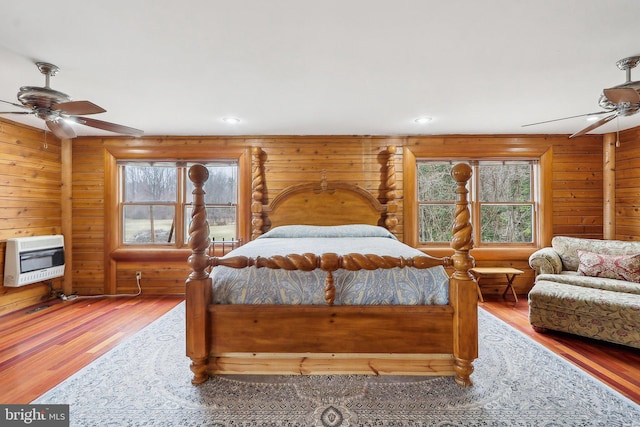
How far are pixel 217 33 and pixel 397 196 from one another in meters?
2.94

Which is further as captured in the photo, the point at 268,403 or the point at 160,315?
the point at 160,315

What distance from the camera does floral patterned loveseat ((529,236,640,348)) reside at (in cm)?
230

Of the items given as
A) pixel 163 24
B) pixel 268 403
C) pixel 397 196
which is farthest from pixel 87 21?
pixel 397 196

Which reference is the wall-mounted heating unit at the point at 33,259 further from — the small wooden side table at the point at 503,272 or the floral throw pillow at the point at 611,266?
the floral throw pillow at the point at 611,266

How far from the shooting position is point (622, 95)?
6.24ft

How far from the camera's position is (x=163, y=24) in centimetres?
160

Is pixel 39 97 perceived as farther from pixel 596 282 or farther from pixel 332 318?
pixel 596 282

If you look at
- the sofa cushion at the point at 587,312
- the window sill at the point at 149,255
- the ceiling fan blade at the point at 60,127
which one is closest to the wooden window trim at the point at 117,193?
the window sill at the point at 149,255

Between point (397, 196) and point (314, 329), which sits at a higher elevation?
point (397, 196)

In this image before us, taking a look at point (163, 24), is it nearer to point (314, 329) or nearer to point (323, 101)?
point (323, 101)

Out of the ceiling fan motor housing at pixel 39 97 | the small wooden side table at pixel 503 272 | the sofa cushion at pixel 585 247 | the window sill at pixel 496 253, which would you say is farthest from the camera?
the window sill at pixel 496 253

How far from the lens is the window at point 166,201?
406 cm

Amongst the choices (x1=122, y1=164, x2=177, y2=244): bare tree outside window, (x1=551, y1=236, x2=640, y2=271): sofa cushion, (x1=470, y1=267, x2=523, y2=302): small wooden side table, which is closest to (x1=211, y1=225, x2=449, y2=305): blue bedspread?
(x1=470, y1=267, x2=523, y2=302): small wooden side table

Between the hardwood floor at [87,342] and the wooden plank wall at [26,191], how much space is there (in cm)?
26
